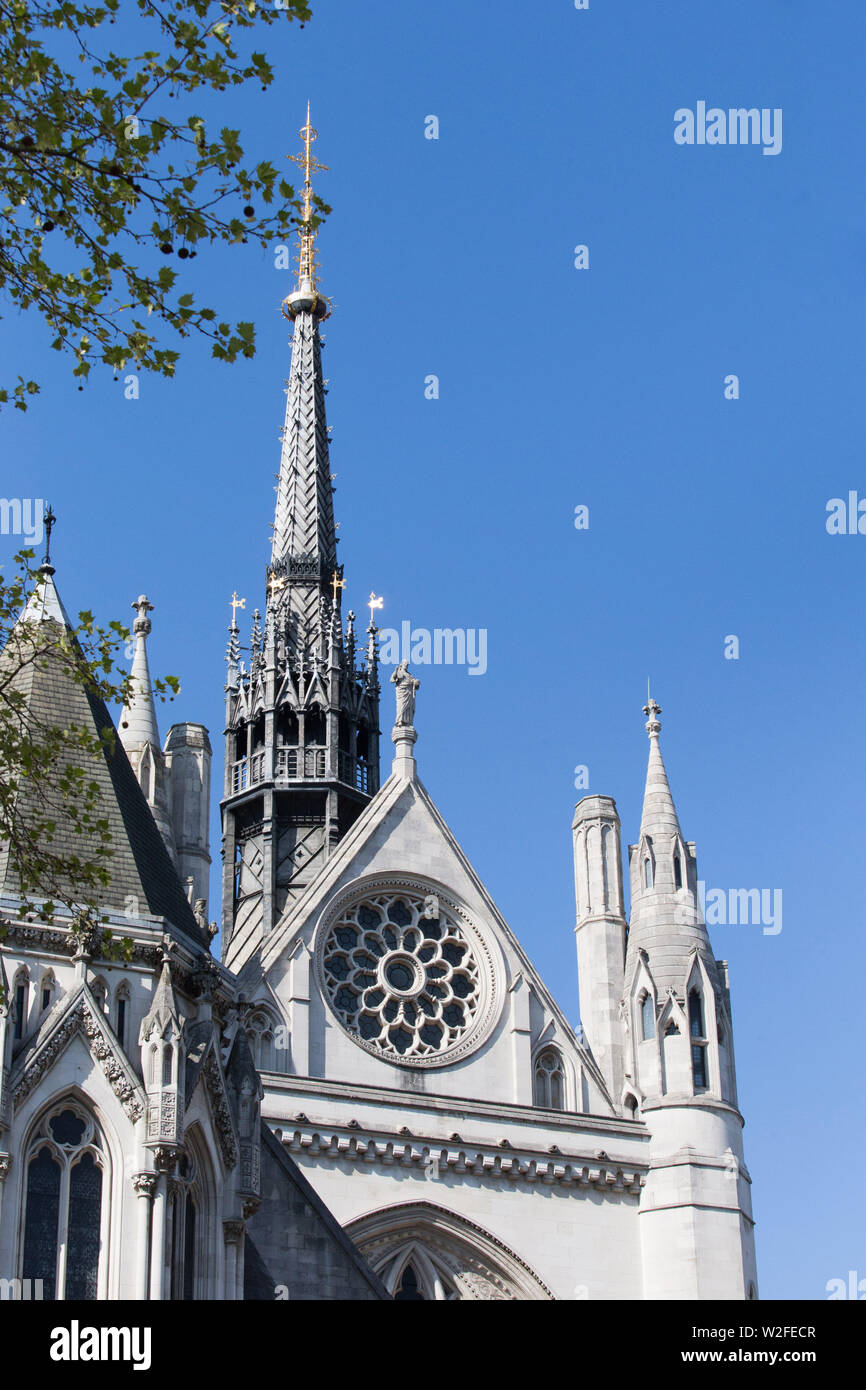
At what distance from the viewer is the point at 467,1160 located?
34.7 m

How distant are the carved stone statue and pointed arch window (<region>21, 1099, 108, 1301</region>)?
1735cm

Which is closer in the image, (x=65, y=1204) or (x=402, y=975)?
(x=65, y=1204)

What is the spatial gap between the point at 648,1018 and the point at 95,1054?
16194 mm

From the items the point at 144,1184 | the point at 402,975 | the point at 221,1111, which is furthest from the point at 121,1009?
the point at 402,975

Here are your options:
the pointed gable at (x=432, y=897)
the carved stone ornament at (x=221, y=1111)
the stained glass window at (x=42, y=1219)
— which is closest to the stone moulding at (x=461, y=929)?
the pointed gable at (x=432, y=897)

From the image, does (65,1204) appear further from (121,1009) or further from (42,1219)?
(121,1009)

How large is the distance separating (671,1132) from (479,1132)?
3.42 metres

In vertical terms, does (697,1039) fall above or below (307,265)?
below

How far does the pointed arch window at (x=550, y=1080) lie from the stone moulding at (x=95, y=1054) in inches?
588

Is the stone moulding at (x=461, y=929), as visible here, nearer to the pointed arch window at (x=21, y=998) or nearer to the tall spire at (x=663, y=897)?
the tall spire at (x=663, y=897)

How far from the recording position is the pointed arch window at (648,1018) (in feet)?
122

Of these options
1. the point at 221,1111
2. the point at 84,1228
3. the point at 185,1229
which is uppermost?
the point at 221,1111

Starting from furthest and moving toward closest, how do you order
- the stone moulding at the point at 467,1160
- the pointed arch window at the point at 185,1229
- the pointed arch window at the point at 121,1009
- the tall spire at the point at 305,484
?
the tall spire at the point at 305,484
the stone moulding at the point at 467,1160
the pointed arch window at the point at 121,1009
the pointed arch window at the point at 185,1229
